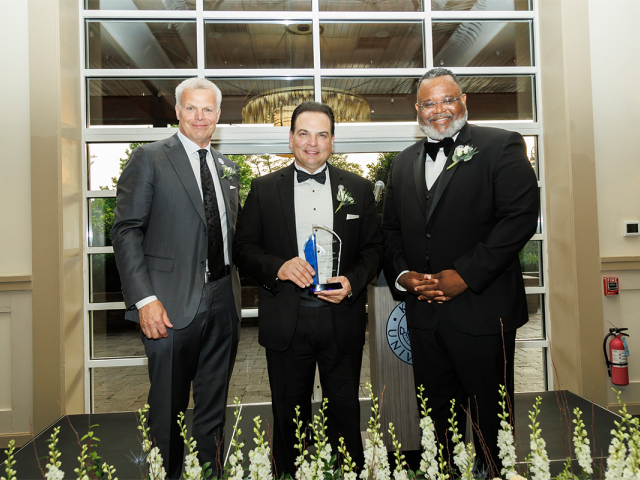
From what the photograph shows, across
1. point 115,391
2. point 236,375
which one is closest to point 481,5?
point 236,375

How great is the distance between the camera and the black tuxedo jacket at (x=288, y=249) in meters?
2.05

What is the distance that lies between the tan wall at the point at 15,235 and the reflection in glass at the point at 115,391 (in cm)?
50

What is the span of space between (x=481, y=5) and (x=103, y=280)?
4.22 metres

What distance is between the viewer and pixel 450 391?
2002 mm

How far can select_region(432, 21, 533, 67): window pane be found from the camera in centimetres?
392

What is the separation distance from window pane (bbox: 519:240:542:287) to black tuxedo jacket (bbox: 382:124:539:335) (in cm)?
208

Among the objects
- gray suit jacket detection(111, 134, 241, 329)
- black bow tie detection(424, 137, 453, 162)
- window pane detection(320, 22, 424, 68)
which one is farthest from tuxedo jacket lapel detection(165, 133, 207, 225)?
window pane detection(320, 22, 424, 68)

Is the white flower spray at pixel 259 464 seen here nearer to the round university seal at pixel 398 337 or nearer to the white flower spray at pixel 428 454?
the white flower spray at pixel 428 454

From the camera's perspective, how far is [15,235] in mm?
3260

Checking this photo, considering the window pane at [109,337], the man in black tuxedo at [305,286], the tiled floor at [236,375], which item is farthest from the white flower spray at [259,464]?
the window pane at [109,337]

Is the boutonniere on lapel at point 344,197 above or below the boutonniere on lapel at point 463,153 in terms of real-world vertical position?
below

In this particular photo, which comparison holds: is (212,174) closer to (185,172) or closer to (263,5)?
(185,172)

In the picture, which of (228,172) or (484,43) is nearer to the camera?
(228,172)

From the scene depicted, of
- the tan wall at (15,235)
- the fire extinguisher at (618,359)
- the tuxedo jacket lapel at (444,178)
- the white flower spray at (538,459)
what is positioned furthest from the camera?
the fire extinguisher at (618,359)
